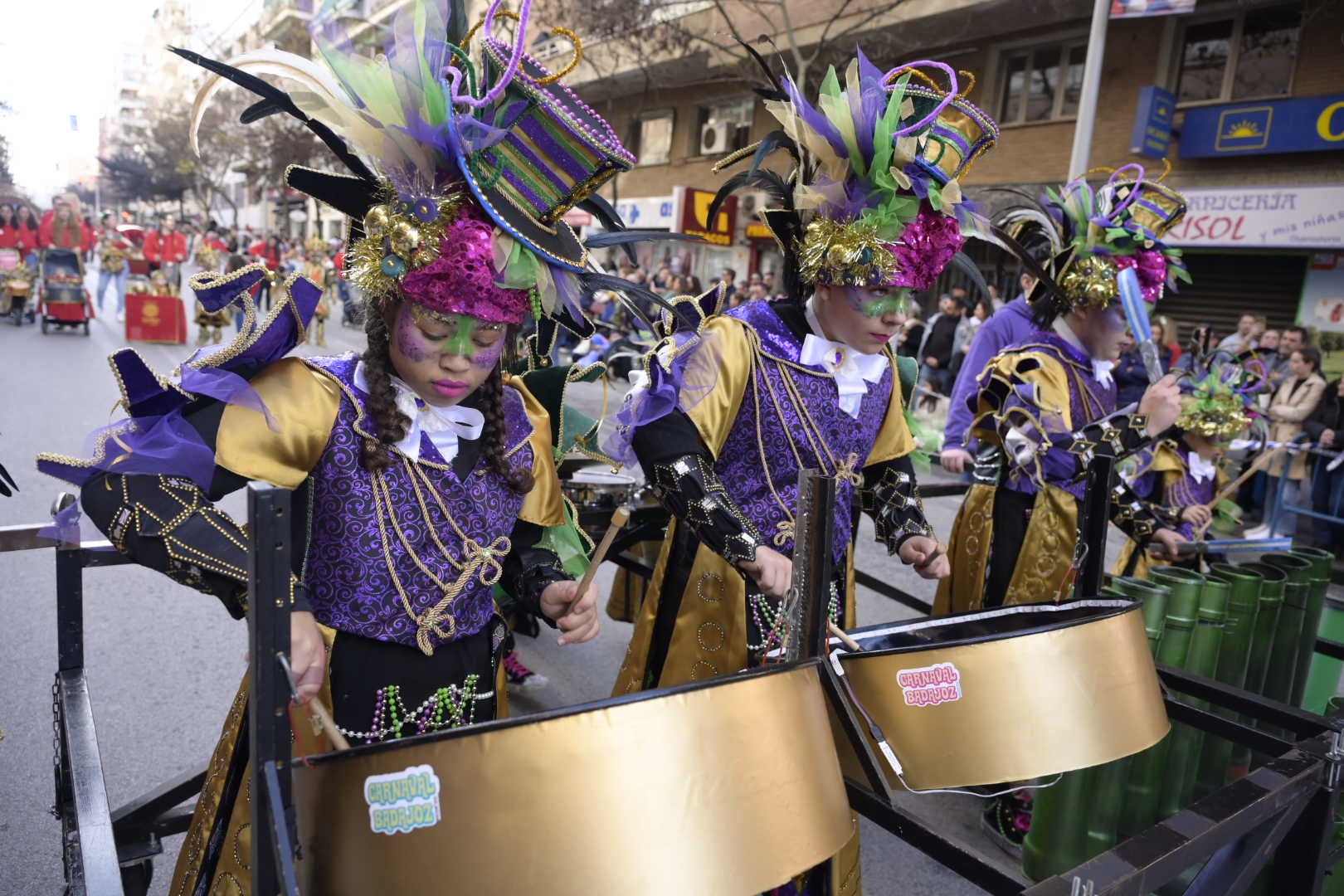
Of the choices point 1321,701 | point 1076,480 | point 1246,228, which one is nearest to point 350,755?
point 1076,480

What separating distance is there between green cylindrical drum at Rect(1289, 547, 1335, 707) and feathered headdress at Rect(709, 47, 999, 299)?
59.8 inches

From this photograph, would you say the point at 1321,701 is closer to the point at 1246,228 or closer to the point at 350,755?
the point at 350,755

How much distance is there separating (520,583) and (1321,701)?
2901 millimetres

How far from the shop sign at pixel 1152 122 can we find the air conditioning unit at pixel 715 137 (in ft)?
29.4

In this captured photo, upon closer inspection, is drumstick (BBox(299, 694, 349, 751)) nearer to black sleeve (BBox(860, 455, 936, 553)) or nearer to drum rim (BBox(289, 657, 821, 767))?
drum rim (BBox(289, 657, 821, 767))

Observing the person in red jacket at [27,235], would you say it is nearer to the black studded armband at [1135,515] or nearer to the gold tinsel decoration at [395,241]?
the gold tinsel decoration at [395,241]

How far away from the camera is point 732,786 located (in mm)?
1087

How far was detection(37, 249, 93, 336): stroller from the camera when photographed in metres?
13.1

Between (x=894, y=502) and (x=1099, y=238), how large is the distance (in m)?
1.43

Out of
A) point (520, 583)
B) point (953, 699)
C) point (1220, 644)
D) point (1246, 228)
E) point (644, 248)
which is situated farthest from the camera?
→ point (644, 248)

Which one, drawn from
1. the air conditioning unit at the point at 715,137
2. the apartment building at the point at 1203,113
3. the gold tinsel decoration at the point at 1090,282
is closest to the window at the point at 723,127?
the air conditioning unit at the point at 715,137

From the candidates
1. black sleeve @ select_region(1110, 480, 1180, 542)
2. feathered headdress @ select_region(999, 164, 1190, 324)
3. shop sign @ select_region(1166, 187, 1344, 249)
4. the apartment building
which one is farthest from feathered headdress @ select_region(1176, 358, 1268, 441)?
shop sign @ select_region(1166, 187, 1344, 249)

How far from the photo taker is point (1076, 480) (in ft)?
9.19

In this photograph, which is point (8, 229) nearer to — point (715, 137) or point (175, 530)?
point (715, 137)
